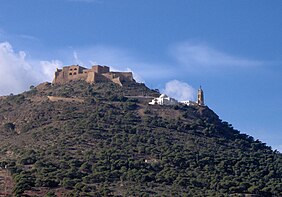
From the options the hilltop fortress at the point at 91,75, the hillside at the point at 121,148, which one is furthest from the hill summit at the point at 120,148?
the hilltop fortress at the point at 91,75

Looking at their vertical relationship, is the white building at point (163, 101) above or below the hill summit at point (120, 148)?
above

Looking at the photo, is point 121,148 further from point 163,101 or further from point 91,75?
point 91,75

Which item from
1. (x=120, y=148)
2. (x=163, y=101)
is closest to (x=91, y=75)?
(x=163, y=101)

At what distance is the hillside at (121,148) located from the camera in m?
63.8

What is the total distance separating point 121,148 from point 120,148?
0.34 ft

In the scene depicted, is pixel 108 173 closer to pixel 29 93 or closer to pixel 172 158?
pixel 172 158

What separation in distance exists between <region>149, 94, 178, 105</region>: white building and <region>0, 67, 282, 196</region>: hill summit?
41.4 inches

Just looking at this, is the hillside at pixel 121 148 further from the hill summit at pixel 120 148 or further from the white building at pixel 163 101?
the white building at pixel 163 101

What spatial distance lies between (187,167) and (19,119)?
23.3m

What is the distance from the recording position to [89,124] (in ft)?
258

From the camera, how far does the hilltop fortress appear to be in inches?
3708

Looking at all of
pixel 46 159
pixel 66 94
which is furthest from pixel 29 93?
pixel 46 159

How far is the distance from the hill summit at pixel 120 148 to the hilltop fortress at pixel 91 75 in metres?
0.60

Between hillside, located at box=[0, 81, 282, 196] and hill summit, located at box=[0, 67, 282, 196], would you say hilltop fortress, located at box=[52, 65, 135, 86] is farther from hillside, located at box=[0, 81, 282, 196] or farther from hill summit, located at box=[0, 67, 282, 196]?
hillside, located at box=[0, 81, 282, 196]
